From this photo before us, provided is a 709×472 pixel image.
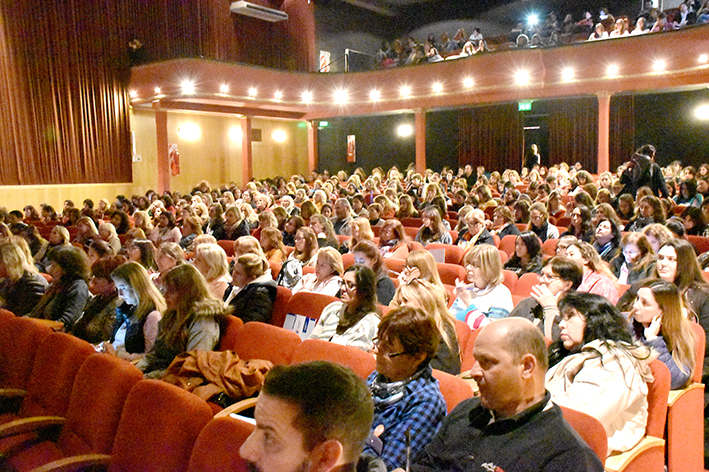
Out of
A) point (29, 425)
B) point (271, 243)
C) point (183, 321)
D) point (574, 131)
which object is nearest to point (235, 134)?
point (574, 131)

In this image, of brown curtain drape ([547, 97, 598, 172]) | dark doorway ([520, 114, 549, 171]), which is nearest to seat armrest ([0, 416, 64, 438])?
brown curtain drape ([547, 97, 598, 172])

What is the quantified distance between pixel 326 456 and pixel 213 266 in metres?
3.29

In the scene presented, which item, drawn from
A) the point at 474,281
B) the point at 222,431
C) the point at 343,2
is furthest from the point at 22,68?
the point at 222,431

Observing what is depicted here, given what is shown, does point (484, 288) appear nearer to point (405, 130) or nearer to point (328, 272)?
point (328, 272)

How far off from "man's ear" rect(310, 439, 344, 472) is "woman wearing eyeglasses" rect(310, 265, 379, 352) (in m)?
1.87

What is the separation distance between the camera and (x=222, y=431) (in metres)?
1.93

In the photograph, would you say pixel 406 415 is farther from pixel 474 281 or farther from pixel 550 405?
pixel 474 281

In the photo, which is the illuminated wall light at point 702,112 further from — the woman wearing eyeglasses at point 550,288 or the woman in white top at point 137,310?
the woman in white top at point 137,310

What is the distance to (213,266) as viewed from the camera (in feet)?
14.1

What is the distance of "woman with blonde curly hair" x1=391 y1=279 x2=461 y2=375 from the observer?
270 centimetres

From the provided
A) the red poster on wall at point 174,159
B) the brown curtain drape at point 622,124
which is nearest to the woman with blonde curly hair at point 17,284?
the red poster on wall at point 174,159

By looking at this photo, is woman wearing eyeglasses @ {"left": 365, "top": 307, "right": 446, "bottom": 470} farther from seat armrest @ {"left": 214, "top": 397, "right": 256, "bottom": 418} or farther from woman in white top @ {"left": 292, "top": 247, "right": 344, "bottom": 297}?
woman in white top @ {"left": 292, "top": 247, "right": 344, "bottom": 297}

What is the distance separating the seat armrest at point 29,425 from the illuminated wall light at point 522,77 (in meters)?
12.1

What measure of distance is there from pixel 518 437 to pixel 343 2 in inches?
771
